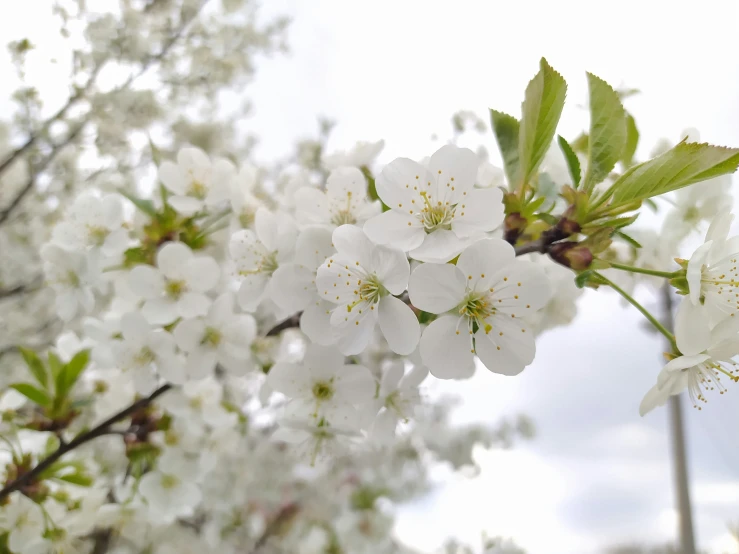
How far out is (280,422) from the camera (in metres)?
0.87

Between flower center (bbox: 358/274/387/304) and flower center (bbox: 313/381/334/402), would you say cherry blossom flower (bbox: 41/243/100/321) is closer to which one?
flower center (bbox: 313/381/334/402)

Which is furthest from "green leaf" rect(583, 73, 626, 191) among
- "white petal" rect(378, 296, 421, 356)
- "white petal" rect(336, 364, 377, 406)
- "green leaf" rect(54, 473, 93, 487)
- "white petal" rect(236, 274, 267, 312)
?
"green leaf" rect(54, 473, 93, 487)

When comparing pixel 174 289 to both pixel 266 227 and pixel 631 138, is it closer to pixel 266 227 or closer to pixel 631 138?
pixel 266 227

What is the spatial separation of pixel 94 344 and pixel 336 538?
189 centimetres

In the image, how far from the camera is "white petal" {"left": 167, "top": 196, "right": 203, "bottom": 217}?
3.31ft

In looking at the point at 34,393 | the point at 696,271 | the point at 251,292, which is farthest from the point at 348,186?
the point at 34,393

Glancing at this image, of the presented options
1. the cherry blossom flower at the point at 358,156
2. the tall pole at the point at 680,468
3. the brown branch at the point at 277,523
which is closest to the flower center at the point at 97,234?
the cherry blossom flower at the point at 358,156

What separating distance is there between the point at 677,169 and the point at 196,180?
0.86 meters

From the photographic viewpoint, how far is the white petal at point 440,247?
61 centimetres

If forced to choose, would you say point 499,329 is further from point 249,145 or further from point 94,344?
point 249,145

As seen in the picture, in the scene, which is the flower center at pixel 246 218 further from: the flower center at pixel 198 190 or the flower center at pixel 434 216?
the flower center at pixel 434 216

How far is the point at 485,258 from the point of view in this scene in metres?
0.63

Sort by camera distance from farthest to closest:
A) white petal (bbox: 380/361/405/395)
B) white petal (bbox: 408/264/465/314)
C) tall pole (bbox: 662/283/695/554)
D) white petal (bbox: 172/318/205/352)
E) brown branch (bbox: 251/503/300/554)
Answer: tall pole (bbox: 662/283/695/554) → brown branch (bbox: 251/503/300/554) → white petal (bbox: 172/318/205/352) → white petal (bbox: 380/361/405/395) → white petal (bbox: 408/264/465/314)

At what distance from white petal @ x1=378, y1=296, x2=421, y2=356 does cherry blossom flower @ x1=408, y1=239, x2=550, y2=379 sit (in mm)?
16
